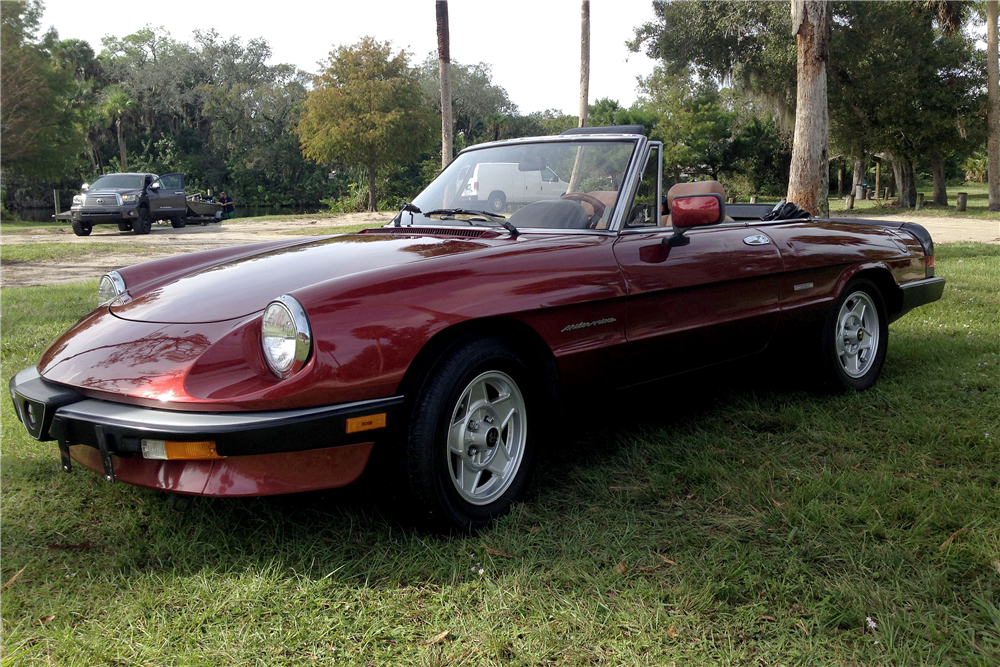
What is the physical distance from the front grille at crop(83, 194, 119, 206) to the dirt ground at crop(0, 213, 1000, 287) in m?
0.81

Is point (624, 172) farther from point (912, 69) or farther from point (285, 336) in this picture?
point (912, 69)

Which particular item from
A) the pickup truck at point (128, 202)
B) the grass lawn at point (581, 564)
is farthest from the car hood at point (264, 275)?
the pickup truck at point (128, 202)

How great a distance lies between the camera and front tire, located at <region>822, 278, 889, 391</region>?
4.23 metres

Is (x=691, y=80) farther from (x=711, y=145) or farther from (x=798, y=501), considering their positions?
(x=798, y=501)

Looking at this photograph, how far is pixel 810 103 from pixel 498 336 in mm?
10543

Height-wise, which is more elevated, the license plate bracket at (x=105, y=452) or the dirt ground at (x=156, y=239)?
the dirt ground at (x=156, y=239)

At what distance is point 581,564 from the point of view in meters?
2.45

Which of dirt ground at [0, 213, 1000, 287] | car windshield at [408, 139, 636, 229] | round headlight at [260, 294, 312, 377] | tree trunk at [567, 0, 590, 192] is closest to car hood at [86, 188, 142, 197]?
dirt ground at [0, 213, 1000, 287]

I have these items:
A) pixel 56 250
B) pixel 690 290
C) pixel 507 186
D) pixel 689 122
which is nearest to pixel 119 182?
pixel 56 250

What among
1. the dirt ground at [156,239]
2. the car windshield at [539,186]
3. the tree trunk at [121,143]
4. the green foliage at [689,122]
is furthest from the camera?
the tree trunk at [121,143]

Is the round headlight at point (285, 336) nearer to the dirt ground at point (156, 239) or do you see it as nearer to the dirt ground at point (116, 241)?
the dirt ground at point (116, 241)

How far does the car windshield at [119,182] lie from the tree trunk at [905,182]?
25755mm

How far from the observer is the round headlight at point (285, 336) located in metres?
2.29

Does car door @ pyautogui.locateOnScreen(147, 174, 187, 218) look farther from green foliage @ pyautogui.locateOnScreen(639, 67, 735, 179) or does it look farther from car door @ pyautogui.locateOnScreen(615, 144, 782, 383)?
car door @ pyautogui.locateOnScreen(615, 144, 782, 383)
